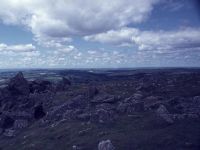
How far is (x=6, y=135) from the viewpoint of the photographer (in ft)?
193

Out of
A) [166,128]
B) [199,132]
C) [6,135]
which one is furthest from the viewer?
[6,135]

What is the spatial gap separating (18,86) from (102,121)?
4150 cm

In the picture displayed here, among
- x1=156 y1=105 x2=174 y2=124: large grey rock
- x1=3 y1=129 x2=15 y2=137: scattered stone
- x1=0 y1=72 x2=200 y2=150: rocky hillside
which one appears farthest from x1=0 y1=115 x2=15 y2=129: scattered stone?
x1=156 y1=105 x2=174 y2=124: large grey rock

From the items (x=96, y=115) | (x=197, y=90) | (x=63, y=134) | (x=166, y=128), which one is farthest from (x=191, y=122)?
(x=197, y=90)

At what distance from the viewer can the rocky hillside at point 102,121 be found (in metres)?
41.6

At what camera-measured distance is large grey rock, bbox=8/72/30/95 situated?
284ft

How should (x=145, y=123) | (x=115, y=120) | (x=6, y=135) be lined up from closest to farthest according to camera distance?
1. (x=145, y=123)
2. (x=115, y=120)
3. (x=6, y=135)

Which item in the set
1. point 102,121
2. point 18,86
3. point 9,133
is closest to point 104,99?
point 102,121

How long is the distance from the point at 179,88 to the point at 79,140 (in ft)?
143

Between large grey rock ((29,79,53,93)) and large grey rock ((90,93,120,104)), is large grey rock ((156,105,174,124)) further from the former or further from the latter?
large grey rock ((29,79,53,93))

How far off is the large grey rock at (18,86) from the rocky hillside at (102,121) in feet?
3.61

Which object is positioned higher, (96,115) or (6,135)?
(96,115)

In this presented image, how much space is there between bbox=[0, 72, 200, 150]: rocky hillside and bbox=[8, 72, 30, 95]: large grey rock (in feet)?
3.61

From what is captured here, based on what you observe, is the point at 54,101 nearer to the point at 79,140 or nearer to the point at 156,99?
the point at 156,99
